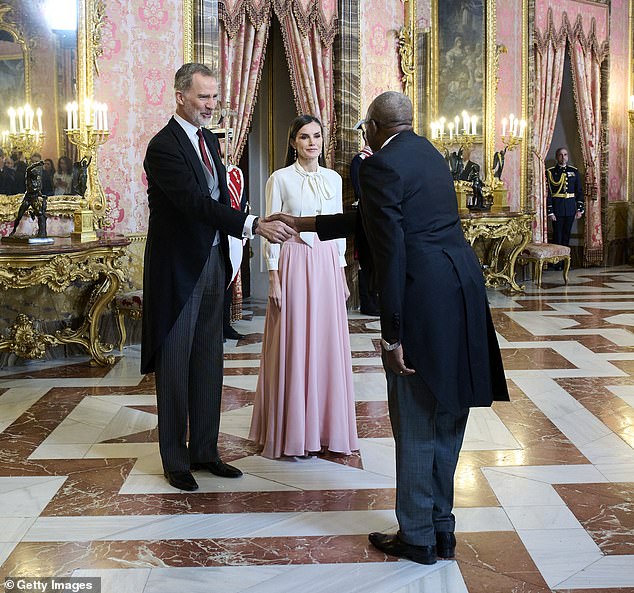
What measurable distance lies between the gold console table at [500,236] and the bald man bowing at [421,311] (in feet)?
21.7

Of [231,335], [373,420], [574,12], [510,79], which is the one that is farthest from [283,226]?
[574,12]

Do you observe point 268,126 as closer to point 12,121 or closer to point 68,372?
point 12,121

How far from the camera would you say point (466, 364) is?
2.99m

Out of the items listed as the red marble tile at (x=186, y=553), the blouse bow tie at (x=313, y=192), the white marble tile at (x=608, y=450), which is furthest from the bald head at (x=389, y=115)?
the white marble tile at (x=608, y=450)

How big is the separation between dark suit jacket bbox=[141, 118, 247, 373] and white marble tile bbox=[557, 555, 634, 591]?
179cm

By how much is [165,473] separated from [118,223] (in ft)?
12.0

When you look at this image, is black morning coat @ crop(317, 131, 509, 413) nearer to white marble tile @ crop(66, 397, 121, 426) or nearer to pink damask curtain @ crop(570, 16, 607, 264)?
white marble tile @ crop(66, 397, 121, 426)

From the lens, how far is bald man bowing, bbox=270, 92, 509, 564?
9.41 ft

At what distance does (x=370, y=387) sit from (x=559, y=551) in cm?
262

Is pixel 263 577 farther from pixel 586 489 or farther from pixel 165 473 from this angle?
pixel 586 489

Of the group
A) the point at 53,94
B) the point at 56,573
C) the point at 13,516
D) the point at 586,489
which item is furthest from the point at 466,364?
the point at 53,94

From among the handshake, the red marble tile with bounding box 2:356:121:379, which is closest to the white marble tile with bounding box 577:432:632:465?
the handshake

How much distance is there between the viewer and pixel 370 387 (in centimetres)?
574

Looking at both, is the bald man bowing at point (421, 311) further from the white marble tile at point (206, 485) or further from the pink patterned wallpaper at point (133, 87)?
the pink patterned wallpaper at point (133, 87)
